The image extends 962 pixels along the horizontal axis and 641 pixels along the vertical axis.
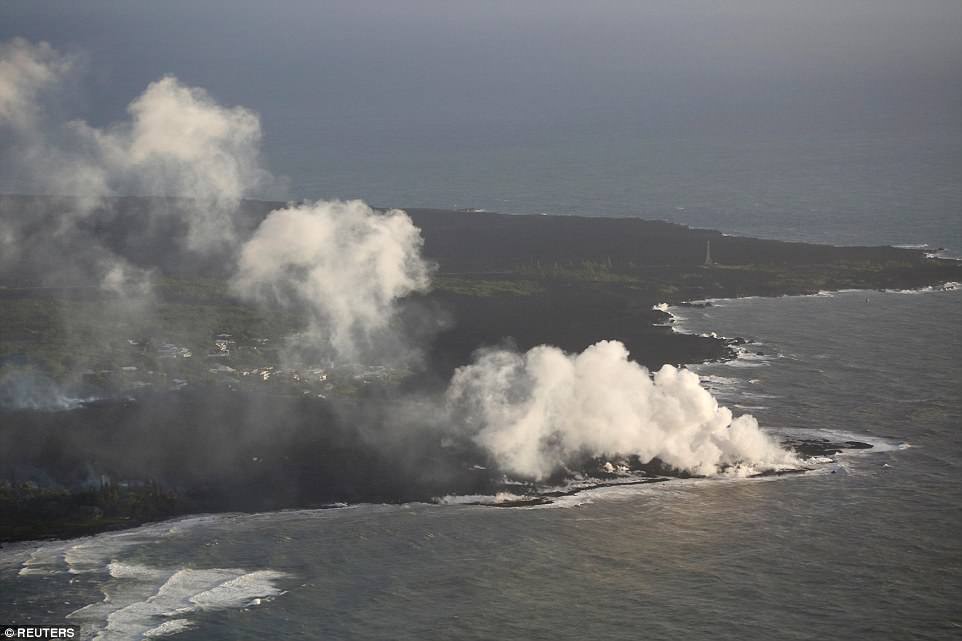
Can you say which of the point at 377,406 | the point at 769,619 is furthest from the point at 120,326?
the point at 769,619

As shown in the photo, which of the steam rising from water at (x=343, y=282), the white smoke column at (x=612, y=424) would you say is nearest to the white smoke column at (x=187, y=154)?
the steam rising from water at (x=343, y=282)

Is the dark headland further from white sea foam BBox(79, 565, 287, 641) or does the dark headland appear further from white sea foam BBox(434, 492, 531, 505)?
white sea foam BBox(79, 565, 287, 641)

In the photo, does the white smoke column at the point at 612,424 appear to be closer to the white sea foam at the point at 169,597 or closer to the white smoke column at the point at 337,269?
the white sea foam at the point at 169,597

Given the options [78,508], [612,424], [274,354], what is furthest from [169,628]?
[274,354]

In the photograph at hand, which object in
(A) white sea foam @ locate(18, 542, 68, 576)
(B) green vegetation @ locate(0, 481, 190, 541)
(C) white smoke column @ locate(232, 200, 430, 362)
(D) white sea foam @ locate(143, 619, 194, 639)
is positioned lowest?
(D) white sea foam @ locate(143, 619, 194, 639)

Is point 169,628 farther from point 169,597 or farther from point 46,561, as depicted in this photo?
point 46,561

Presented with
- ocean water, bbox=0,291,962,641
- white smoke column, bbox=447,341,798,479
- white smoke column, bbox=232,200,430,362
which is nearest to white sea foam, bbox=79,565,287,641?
ocean water, bbox=0,291,962,641
